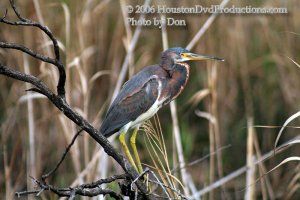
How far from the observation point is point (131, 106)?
3.08m

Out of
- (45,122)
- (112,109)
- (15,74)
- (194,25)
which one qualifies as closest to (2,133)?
(45,122)

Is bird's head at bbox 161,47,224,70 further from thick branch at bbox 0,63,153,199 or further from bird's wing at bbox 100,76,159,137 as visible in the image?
thick branch at bbox 0,63,153,199

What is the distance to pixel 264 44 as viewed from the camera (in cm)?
513

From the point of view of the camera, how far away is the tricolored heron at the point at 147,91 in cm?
293

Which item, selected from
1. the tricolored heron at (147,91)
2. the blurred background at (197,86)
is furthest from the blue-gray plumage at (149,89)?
the blurred background at (197,86)

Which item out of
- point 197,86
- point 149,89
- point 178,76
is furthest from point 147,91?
point 197,86

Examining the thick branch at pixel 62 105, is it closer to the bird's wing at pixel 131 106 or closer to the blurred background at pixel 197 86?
the bird's wing at pixel 131 106

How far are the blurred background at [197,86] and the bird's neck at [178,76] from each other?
1.30 meters

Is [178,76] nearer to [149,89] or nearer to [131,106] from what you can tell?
[149,89]

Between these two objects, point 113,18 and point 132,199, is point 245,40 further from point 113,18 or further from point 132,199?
point 132,199

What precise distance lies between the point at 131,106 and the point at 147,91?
113 millimetres

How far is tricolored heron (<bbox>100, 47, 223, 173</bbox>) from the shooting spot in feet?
9.61

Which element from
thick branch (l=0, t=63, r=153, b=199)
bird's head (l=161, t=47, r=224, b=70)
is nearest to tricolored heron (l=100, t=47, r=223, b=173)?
Result: bird's head (l=161, t=47, r=224, b=70)

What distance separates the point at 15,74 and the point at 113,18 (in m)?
3.34
